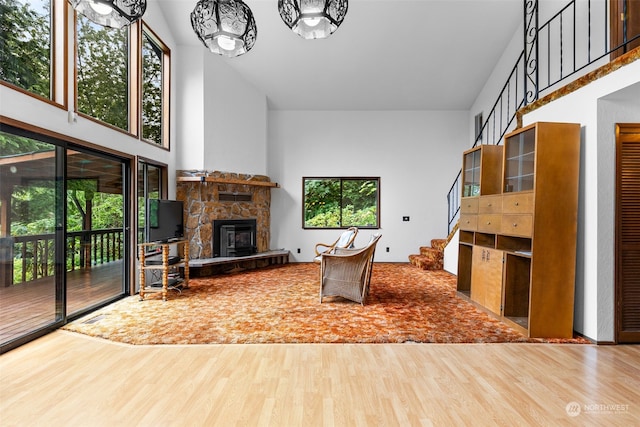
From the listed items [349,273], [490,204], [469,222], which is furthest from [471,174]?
[349,273]

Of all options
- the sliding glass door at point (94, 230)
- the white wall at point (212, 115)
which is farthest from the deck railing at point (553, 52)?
the sliding glass door at point (94, 230)

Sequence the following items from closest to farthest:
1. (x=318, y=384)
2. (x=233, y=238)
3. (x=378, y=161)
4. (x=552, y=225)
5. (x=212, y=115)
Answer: (x=318, y=384), (x=552, y=225), (x=212, y=115), (x=233, y=238), (x=378, y=161)

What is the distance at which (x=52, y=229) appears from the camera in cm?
336

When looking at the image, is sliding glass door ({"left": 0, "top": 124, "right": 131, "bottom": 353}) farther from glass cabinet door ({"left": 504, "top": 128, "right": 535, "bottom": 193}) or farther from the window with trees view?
glass cabinet door ({"left": 504, "top": 128, "right": 535, "bottom": 193})

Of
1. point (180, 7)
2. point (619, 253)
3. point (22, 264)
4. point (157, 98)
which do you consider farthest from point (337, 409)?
point (180, 7)

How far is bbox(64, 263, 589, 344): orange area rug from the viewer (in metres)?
3.16

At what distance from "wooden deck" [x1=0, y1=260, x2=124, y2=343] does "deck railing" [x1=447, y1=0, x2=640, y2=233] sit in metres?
5.60

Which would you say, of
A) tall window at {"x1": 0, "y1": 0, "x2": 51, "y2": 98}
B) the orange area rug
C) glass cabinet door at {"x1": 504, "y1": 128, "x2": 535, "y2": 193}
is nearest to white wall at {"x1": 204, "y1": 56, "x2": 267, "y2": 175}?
the orange area rug

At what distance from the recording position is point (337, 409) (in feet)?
6.63

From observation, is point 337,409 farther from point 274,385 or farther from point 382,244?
point 382,244

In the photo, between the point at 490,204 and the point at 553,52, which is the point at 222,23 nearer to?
the point at 490,204

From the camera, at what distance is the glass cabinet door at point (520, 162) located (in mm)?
3277

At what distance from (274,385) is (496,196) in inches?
124

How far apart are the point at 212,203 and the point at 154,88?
2221 millimetres
